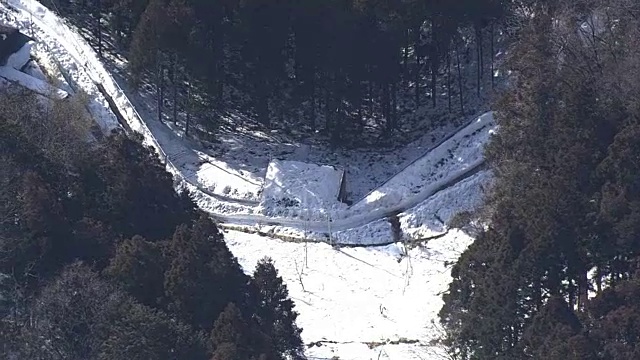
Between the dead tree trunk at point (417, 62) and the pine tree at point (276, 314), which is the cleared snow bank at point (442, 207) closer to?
the dead tree trunk at point (417, 62)

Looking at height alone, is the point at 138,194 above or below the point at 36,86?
below

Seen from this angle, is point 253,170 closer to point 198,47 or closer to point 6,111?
point 198,47

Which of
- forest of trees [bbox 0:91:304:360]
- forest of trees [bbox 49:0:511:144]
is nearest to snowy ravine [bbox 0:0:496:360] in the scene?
forest of trees [bbox 49:0:511:144]

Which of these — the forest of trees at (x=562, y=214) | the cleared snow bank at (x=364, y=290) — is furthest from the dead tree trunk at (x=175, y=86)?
the forest of trees at (x=562, y=214)

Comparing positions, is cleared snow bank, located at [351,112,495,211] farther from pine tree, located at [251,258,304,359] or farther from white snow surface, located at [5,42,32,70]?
white snow surface, located at [5,42,32,70]

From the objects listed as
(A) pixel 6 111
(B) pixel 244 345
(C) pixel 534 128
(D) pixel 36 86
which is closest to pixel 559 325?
(B) pixel 244 345

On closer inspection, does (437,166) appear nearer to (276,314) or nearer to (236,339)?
(276,314)
